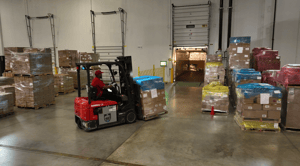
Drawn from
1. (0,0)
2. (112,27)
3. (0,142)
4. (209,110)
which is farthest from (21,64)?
(0,0)

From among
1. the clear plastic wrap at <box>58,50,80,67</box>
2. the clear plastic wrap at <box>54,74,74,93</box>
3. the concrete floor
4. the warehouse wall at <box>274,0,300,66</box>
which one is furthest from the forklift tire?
the warehouse wall at <box>274,0,300,66</box>

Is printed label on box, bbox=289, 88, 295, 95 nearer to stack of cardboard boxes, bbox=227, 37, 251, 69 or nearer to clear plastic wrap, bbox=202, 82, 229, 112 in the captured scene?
clear plastic wrap, bbox=202, 82, 229, 112

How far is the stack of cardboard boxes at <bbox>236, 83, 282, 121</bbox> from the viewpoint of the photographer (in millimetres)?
5023

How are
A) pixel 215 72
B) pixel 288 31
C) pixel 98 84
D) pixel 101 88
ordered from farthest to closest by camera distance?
pixel 288 31 < pixel 215 72 < pixel 101 88 < pixel 98 84

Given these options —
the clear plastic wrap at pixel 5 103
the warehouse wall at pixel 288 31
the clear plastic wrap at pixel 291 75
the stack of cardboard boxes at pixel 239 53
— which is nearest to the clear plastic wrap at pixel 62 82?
the clear plastic wrap at pixel 5 103

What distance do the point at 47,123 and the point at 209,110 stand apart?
542 cm

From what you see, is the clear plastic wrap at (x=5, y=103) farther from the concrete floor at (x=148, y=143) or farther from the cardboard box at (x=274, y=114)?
the cardboard box at (x=274, y=114)

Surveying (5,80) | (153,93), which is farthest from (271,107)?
(5,80)

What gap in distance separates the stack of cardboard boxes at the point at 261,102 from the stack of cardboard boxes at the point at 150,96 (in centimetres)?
246

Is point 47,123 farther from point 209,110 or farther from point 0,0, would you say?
point 0,0

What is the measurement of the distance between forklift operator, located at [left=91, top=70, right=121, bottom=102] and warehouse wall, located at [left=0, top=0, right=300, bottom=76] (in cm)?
886

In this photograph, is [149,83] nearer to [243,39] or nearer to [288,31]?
[243,39]

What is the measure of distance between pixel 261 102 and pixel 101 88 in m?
4.39

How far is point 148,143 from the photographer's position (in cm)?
452
